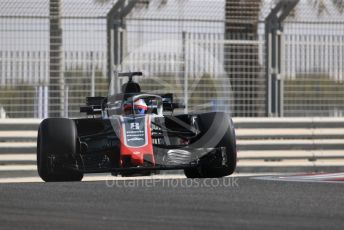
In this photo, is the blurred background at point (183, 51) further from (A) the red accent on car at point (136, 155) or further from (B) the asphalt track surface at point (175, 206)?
(B) the asphalt track surface at point (175, 206)

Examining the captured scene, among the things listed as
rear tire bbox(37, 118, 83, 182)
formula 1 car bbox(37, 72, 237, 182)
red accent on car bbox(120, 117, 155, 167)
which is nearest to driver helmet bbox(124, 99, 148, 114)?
formula 1 car bbox(37, 72, 237, 182)

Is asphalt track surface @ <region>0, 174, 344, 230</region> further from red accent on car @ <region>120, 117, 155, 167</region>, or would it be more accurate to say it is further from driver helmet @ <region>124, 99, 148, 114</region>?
driver helmet @ <region>124, 99, 148, 114</region>

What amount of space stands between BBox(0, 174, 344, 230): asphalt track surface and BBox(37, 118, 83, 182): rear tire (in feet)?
0.50

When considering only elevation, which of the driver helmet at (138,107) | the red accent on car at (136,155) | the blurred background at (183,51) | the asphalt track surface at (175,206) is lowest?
the asphalt track surface at (175,206)

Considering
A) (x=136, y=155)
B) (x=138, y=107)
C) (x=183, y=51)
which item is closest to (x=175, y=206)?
(x=136, y=155)

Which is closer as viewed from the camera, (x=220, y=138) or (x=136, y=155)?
(x=136, y=155)

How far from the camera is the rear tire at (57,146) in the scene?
36.0ft

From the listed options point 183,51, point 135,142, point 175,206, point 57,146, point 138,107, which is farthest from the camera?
point 183,51

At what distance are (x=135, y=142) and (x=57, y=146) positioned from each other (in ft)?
2.68

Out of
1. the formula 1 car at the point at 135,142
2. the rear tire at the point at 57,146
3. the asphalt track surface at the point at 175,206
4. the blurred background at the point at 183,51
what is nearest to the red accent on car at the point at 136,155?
the formula 1 car at the point at 135,142

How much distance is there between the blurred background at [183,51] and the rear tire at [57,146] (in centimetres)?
326

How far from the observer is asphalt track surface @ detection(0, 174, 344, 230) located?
714 centimetres

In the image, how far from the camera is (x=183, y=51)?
1492 cm

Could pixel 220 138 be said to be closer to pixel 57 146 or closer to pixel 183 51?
pixel 57 146
